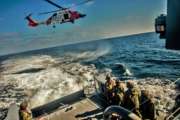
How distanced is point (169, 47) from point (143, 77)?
1426cm

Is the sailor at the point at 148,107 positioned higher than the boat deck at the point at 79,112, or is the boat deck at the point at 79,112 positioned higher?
the sailor at the point at 148,107

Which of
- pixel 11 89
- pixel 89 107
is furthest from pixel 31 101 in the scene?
pixel 89 107

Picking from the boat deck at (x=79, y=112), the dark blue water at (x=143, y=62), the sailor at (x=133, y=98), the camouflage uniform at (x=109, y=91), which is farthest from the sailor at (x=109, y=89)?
the dark blue water at (x=143, y=62)

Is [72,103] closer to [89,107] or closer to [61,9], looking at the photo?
[89,107]

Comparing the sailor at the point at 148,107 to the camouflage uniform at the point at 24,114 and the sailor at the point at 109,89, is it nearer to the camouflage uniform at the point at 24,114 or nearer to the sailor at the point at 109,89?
the sailor at the point at 109,89

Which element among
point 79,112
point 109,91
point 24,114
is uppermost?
point 109,91

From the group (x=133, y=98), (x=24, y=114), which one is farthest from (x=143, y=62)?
(x=24, y=114)

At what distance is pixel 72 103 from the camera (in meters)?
12.4

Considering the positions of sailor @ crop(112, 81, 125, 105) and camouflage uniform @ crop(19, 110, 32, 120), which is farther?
sailor @ crop(112, 81, 125, 105)

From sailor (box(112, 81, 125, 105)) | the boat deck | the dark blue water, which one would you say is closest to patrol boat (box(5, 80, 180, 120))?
the boat deck

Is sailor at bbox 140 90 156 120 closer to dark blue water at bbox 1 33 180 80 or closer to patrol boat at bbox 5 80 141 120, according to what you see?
patrol boat at bbox 5 80 141 120

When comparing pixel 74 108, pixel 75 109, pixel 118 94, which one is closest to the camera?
pixel 118 94

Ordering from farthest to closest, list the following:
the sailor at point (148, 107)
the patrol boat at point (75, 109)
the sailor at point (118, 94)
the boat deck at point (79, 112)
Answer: the patrol boat at point (75, 109)
the boat deck at point (79, 112)
the sailor at point (118, 94)
the sailor at point (148, 107)

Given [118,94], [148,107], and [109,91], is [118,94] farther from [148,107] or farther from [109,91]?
[148,107]
